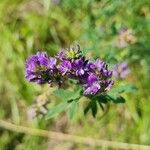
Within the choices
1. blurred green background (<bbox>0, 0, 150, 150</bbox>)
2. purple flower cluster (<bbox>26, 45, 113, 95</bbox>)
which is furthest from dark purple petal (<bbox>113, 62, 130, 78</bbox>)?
purple flower cluster (<bbox>26, 45, 113, 95</bbox>)

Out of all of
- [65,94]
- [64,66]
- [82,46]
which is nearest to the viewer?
[64,66]

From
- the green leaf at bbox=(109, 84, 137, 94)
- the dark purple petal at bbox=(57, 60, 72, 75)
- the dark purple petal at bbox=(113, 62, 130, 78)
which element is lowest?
the green leaf at bbox=(109, 84, 137, 94)

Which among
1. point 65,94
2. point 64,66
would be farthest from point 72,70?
point 65,94

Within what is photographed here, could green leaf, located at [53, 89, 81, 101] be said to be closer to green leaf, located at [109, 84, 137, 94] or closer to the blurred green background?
green leaf, located at [109, 84, 137, 94]

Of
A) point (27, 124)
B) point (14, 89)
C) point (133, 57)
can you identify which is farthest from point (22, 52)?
point (133, 57)

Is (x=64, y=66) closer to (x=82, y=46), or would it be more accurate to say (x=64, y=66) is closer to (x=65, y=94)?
(x=65, y=94)

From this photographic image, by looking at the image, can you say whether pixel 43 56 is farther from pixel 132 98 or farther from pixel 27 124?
pixel 27 124
